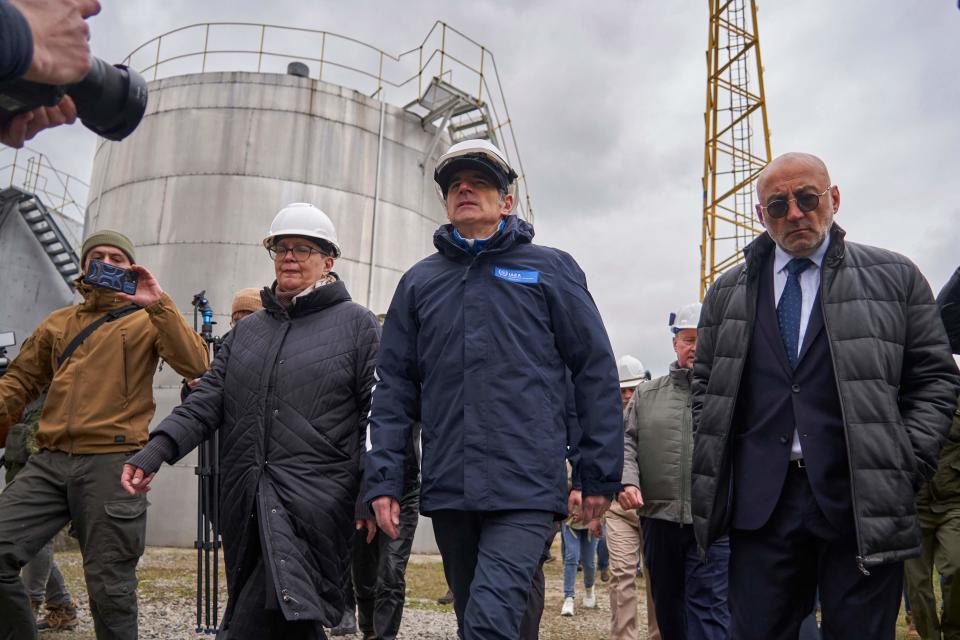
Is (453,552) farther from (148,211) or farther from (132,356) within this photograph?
(148,211)

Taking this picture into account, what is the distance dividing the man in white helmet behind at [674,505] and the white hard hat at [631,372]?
6.45ft

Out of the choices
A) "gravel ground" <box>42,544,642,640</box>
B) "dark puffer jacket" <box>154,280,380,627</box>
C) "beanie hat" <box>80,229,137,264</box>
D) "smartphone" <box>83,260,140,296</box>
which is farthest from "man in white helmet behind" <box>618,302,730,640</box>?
"beanie hat" <box>80,229,137,264</box>

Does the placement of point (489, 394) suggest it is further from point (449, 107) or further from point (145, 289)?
point (449, 107)

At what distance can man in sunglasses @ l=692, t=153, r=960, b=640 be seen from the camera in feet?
8.23

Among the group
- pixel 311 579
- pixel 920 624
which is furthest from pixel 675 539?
pixel 311 579

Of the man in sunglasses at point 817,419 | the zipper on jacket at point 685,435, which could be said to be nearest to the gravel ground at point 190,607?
the zipper on jacket at point 685,435

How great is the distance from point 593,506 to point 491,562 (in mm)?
453

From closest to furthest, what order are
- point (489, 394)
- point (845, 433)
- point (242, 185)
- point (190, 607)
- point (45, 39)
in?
1. point (45, 39)
2. point (845, 433)
3. point (489, 394)
4. point (190, 607)
5. point (242, 185)

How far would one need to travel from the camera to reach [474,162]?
3088 millimetres

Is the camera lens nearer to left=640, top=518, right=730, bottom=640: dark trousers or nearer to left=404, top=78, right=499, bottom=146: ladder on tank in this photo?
left=640, top=518, right=730, bottom=640: dark trousers

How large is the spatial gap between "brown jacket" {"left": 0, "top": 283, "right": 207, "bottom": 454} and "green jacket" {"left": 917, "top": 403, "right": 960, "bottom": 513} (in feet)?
13.0

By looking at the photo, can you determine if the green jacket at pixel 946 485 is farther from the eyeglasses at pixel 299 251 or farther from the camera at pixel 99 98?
the camera at pixel 99 98

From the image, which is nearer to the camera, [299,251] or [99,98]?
[99,98]

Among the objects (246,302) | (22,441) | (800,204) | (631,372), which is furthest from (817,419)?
(22,441)
